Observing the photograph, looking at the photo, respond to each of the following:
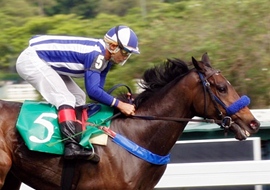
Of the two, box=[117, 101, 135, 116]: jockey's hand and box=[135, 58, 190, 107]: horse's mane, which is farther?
box=[135, 58, 190, 107]: horse's mane

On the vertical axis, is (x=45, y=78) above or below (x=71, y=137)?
above

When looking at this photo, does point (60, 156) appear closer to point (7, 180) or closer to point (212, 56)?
point (7, 180)

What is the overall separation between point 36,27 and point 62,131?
90.8 feet

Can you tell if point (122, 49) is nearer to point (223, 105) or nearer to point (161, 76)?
point (161, 76)

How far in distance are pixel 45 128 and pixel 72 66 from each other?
553 millimetres

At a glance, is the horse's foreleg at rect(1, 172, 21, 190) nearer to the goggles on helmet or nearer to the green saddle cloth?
the green saddle cloth

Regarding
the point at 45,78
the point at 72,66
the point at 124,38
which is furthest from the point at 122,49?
the point at 45,78

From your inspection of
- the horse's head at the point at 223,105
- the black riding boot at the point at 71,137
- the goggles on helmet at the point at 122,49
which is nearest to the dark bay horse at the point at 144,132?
the horse's head at the point at 223,105

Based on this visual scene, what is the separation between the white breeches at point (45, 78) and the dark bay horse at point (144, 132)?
29 centimetres

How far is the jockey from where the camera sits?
17.4ft

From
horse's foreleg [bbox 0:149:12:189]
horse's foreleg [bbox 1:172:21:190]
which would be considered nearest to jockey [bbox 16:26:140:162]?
horse's foreleg [bbox 0:149:12:189]

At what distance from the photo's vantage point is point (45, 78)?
549cm

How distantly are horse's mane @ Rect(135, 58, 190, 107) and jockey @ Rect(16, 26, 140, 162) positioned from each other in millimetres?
221

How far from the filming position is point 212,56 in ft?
36.8
